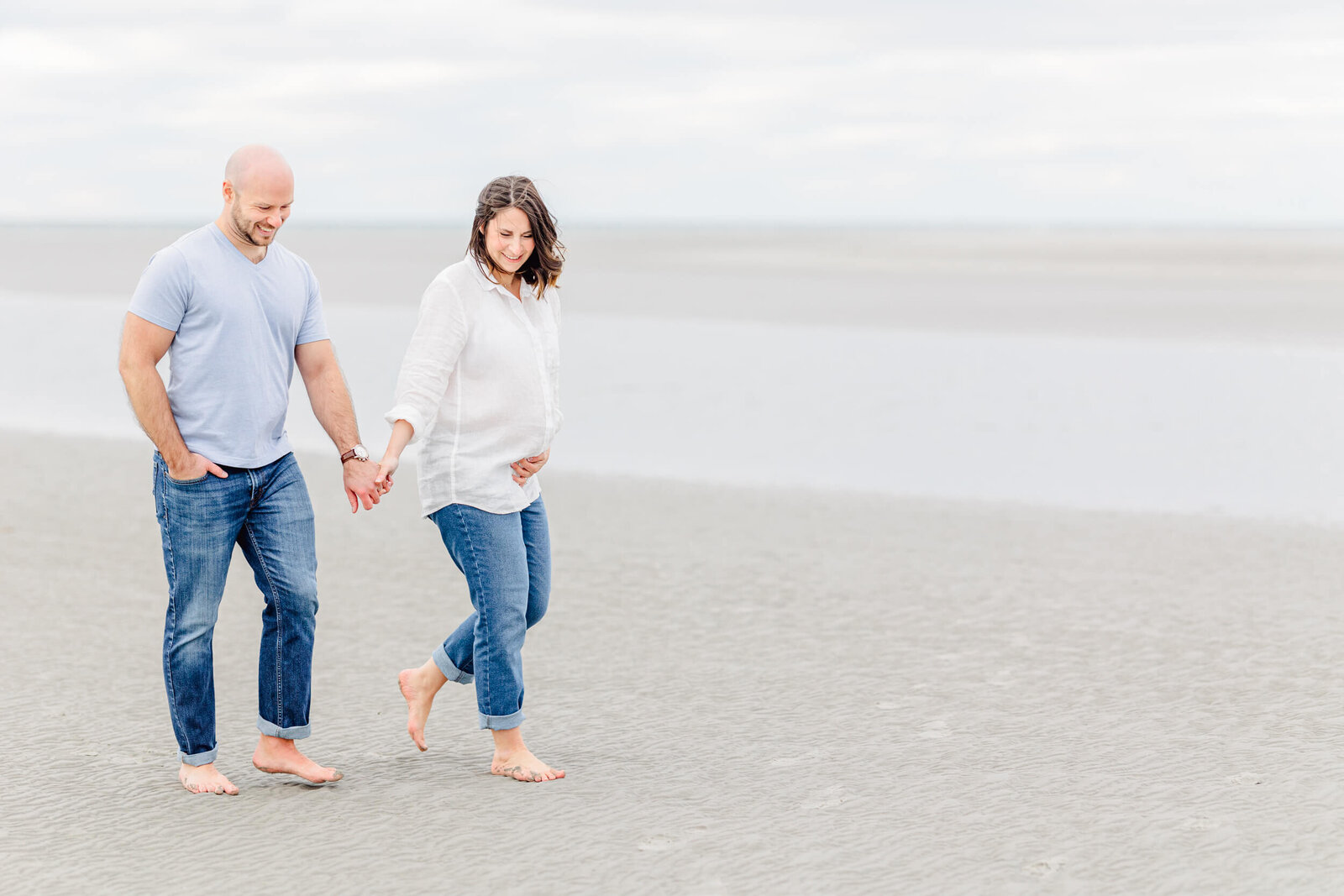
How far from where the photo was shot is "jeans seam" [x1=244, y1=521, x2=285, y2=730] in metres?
3.62

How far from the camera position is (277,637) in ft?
12.1

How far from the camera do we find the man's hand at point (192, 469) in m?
3.43

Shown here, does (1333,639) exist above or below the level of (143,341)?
below

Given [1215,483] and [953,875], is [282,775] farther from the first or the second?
[1215,483]

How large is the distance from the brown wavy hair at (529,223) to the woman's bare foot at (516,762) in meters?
1.23

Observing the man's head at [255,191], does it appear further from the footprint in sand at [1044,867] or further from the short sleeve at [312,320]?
the footprint in sand at [1044,867]

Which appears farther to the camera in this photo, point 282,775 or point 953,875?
point 282,775

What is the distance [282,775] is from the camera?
3859mm

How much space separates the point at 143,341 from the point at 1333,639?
4321 mm

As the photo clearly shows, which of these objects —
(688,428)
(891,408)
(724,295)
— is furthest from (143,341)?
Result: (724,295)

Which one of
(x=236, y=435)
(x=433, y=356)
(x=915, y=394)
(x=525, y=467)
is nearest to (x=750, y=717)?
(x=525, y=467)

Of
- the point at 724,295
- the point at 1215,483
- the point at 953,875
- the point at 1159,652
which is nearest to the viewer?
the point at 953,875

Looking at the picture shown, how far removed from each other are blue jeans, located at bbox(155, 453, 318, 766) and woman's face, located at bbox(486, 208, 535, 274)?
2.57ft

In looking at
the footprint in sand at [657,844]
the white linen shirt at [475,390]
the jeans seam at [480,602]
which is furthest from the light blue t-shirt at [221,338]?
the footprint in sand at [657,844]
